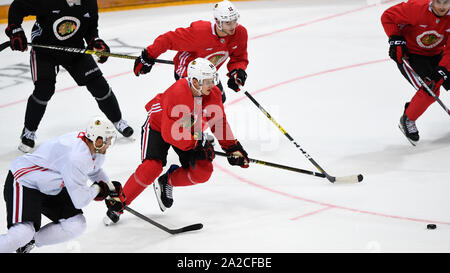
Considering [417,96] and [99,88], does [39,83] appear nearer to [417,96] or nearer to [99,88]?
[99,88]

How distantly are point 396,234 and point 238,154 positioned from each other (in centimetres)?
100

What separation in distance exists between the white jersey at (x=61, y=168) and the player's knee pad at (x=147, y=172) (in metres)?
0.53

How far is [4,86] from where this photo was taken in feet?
21.9

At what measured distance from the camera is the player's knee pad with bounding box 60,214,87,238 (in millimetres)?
3588

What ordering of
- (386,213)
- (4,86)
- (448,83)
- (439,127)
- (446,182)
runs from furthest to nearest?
(4,86)
(439,127)
(448,83)
(446,182)
(386,213)

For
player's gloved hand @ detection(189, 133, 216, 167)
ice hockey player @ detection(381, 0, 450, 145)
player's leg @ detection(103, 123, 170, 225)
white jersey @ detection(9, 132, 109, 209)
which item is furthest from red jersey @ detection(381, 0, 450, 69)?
white jersey @ detection(9, 132, 109, 209)

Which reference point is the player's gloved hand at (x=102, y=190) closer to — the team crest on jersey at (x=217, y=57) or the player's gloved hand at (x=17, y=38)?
the team crest on jersey at (x=217, y=57)

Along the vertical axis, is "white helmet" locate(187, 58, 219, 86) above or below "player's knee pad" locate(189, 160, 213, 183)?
above

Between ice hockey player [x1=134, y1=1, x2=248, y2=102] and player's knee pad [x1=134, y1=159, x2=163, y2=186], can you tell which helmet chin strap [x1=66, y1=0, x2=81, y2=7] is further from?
player's knee pad [x1=134, y1=159, x2=163, y2=186]

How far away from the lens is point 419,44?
512cm

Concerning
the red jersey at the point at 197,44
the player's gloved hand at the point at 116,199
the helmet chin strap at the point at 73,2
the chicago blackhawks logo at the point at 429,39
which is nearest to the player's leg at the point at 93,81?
the helmet chin strap at the point at 73,2

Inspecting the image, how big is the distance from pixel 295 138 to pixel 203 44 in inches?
44.4

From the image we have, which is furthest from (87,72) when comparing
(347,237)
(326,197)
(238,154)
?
(347,237)

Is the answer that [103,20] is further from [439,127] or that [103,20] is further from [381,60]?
[439,127]
